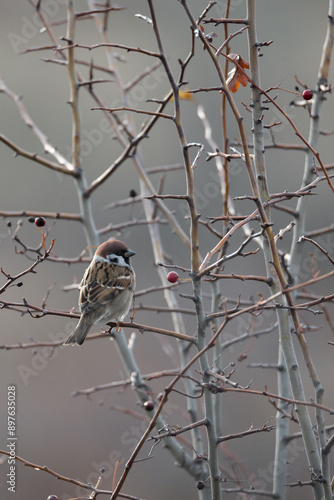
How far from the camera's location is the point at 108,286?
138 inches

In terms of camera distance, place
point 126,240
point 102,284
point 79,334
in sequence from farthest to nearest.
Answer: point 126,240
point 102,284
point 79,334

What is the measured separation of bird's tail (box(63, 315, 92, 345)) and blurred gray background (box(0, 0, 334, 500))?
A: 273 mm

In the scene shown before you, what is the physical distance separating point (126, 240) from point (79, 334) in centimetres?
572

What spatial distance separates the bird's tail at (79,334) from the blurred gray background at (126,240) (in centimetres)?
27

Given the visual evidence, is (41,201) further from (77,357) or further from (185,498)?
(185,498)

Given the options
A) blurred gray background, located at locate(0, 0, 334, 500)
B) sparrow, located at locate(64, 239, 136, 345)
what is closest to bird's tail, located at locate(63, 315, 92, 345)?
sparrow, located at locate(64, 239, 136, 345)

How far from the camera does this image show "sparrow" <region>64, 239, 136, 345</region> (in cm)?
333

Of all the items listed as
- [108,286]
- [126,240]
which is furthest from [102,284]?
[126,240]

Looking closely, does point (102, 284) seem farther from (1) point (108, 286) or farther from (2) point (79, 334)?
(2) point (79, 334)

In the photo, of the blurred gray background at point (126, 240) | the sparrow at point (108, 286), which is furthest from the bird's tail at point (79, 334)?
the blurred gray background at point (126, 240)

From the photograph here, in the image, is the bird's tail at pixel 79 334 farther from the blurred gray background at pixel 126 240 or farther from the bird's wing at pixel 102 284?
the blurred gray background at pixel 126 240

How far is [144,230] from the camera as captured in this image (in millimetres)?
8984

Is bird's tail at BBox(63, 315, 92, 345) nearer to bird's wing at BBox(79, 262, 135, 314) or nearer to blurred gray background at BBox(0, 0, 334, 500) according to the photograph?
bird's wing at BBox(79, 262, 135, 314)

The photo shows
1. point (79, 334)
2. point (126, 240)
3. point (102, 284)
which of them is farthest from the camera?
point (126, 240)
